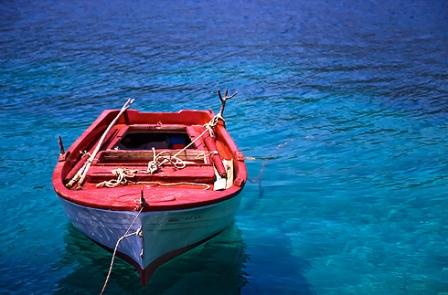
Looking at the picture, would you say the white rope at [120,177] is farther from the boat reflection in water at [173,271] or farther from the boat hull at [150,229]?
the boat reflection in water at [173,271]

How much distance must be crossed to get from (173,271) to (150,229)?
162 cm

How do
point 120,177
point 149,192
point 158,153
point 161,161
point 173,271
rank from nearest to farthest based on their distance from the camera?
point 149,192
point 120,177
point 173,271
point 161,161
point 158,153

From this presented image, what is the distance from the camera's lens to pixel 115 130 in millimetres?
11461

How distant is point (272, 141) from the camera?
48.7 ft

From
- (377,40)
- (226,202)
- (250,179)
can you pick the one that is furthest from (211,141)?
(377,40)

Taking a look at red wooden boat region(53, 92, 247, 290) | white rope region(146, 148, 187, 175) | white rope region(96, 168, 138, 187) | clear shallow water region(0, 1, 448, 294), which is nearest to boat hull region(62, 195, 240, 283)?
red wooden boat region(53, 92, 247, 290)

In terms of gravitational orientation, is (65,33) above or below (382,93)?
above

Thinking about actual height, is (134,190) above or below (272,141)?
above

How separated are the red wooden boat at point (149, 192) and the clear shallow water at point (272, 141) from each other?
96 centimetres

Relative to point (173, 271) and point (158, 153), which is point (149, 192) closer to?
point (173, 271)

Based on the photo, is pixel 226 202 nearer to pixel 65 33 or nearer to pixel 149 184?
→ pixel 149 184

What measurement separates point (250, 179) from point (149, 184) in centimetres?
441

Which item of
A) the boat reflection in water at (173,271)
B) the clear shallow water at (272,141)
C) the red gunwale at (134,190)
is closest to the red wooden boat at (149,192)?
the red gunwale at (134,190)

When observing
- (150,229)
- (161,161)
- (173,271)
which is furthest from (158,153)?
(150,229)
